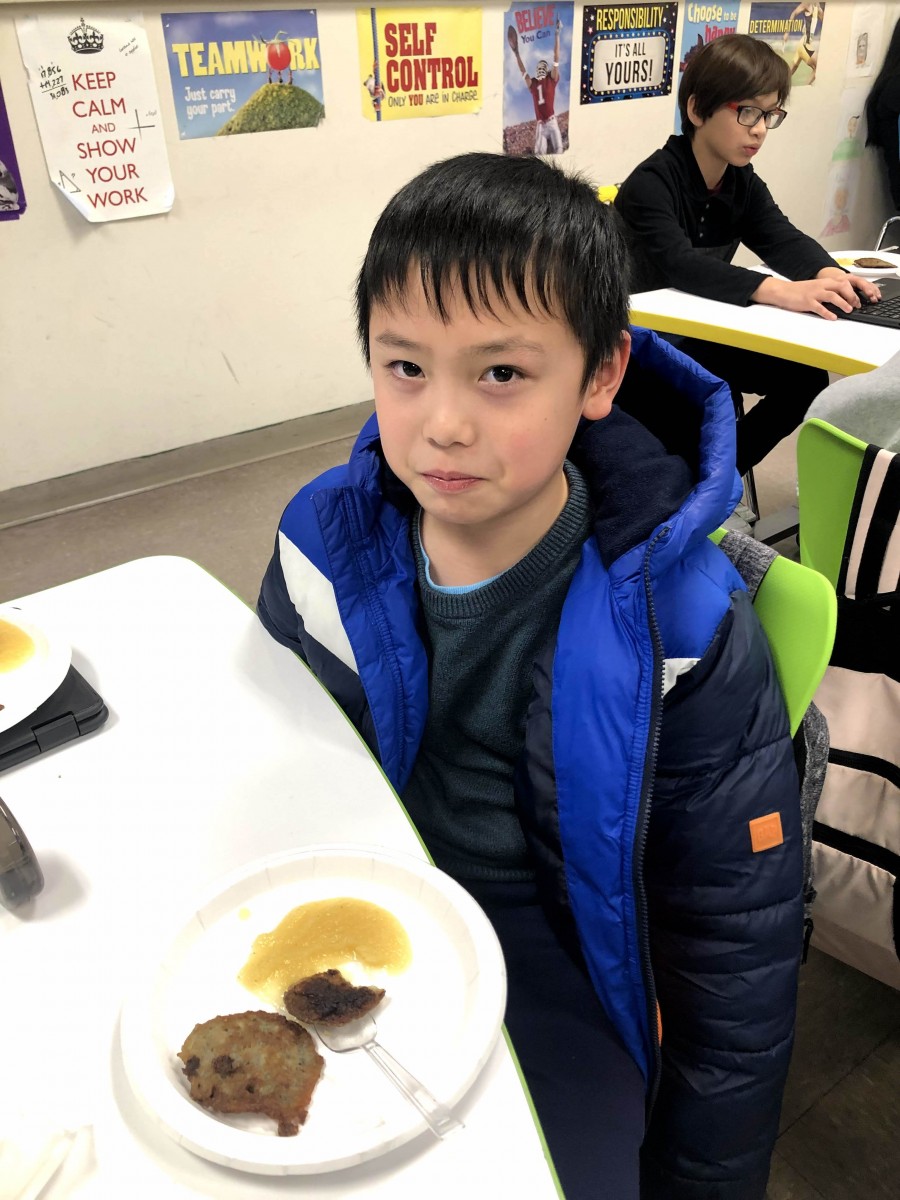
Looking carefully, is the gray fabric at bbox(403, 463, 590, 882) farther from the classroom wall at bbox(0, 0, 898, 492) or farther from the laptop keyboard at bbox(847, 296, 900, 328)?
→ the classroom wall at bbox(0, 0, 898, 492)

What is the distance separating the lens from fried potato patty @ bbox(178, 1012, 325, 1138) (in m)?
0.48

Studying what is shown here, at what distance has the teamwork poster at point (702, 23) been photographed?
319 cm

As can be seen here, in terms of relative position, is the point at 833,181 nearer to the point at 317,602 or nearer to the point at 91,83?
the point at 91,83

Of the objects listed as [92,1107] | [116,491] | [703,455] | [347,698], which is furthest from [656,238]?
[92,1107]

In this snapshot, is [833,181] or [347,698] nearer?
A: [347,698]

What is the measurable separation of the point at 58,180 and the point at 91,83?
239 mm

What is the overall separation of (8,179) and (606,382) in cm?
192

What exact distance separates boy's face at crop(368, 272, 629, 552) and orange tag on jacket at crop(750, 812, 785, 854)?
0.36 metres

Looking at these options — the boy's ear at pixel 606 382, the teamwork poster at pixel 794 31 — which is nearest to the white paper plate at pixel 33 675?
the boy's ear at pixel 606 382

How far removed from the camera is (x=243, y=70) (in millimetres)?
2305

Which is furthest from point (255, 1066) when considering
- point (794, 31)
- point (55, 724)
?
point (794, 31)

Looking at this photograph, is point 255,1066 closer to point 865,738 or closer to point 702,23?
point 865,738

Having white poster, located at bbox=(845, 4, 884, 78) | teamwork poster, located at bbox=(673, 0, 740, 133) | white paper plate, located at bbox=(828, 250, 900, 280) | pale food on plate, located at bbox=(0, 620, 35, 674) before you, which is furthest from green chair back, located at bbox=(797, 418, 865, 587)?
white poster, located at bbox=(845, 4, 884, 78)

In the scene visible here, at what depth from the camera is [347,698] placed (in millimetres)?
891
